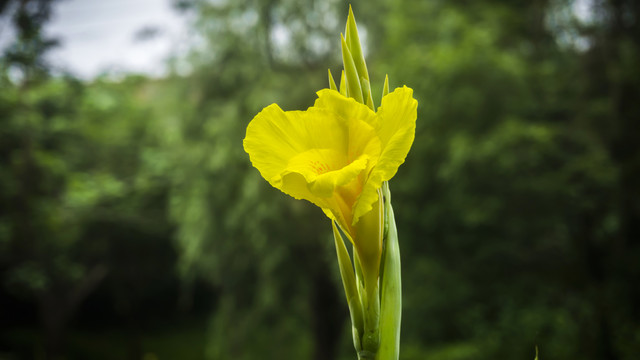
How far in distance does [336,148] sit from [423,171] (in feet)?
18.1

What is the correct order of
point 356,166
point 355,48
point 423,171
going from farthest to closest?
1. point 423,171
2. point 355,48
3. point 356,166

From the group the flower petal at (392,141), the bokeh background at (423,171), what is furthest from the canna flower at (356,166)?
the bokeh background at (423,171)

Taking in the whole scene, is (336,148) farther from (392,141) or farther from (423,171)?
(423,171)

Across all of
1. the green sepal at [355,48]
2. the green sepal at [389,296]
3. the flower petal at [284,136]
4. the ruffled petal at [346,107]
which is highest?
the green sepal at [355,48]

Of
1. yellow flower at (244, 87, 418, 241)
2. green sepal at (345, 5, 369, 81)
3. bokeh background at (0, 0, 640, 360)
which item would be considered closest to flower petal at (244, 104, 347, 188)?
yellow flower at (244, 87, 418, 241)

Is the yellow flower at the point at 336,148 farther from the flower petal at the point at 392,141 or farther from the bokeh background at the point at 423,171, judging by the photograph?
the bokeh background at the point at 423,171

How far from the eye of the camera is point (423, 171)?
6070mm

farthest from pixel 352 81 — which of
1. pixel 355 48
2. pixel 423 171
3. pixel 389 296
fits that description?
pixel 423 171

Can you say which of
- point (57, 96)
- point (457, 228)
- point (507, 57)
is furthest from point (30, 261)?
point (507, 57)

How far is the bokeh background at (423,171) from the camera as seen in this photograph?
550 centimetres

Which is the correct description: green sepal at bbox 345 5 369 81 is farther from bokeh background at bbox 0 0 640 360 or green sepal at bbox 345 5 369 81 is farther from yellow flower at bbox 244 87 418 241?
bokeh background at bbox 0 0 640 360

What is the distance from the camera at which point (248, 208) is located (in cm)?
673

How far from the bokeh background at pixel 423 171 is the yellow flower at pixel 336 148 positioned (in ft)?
15.3

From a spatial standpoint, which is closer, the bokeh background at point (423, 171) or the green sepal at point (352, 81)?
the green sepal at point (352, 81)
